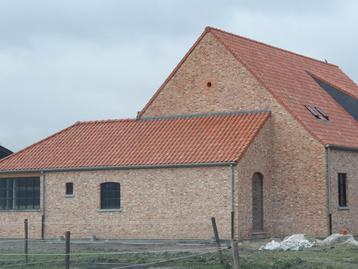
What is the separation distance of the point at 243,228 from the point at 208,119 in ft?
20.6

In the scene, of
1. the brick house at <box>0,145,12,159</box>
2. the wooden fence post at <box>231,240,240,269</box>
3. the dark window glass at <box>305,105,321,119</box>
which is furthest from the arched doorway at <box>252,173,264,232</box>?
the brick house at <box>0,145,12,159</box>

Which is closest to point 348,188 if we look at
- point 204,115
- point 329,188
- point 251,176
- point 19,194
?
point 329,188

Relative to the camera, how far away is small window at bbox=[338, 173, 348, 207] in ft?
131

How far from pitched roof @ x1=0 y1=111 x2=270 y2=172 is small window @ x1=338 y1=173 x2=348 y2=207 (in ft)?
14.0

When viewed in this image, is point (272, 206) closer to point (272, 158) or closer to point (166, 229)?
point (272, 158)

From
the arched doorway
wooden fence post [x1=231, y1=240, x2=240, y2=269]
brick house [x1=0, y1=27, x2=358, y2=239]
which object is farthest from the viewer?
the arched doorway

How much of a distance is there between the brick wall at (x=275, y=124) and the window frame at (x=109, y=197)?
5.10 metres

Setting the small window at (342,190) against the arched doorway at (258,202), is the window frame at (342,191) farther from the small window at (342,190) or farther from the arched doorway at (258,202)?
the arched doorway at (258,202)

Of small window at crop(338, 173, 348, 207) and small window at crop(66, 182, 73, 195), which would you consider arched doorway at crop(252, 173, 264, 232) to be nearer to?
small window at crop(338, 173, 348, 207)

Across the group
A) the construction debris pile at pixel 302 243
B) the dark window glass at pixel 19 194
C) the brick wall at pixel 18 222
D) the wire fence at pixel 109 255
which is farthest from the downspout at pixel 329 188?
the dark window glass at pixel 19 194

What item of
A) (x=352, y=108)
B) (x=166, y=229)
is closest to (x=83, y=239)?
(x=166, y=229)

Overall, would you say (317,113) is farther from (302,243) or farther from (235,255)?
(235,255)

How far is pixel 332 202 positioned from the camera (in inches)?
1522

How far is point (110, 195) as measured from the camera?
132ft
